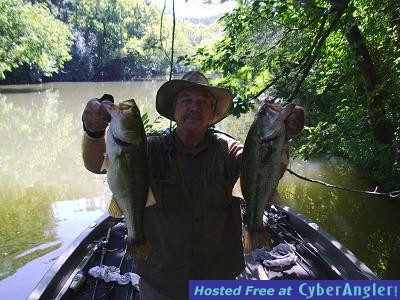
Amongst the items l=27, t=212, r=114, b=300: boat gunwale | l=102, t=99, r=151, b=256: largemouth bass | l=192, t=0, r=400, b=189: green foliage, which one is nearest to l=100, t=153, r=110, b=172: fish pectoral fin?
l=102, t=99, r=151, b=256: largemouth bass

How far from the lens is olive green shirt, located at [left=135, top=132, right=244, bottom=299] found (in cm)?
262

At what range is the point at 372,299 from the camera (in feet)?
7.70

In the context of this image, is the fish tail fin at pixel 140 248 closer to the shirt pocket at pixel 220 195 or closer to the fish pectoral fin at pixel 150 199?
the fish pectoral fin at pixel 150 199

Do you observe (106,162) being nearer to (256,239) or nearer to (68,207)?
(256,239)

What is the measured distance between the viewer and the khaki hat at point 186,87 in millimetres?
2672

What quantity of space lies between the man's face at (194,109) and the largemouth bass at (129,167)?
0.40 m

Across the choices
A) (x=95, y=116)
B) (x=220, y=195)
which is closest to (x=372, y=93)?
(x=220, y=195)

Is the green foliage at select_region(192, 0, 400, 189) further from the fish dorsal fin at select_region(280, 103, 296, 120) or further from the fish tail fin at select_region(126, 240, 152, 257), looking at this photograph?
the fish tail fin at select_region(126, 240, 152, 257)

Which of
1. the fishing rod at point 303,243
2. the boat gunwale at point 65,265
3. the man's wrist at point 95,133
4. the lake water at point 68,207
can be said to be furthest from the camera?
the lake water at point 68,207

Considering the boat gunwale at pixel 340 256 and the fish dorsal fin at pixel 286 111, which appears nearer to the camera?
the fish dorsal fin at pixel 286 111

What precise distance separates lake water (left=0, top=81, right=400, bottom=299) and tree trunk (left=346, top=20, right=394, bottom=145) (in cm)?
241

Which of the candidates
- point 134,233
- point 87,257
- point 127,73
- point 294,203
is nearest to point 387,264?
point 294,203

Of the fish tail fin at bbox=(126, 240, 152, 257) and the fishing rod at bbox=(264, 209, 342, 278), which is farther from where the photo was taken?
the fishing rod at bbox=(264, 209, 342, 278)

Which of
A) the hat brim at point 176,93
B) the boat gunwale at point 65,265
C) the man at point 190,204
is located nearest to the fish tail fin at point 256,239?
the man at point 190,204
